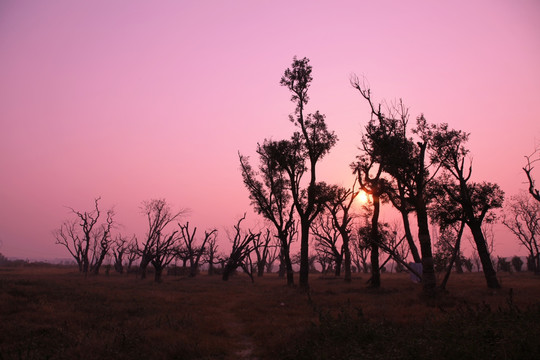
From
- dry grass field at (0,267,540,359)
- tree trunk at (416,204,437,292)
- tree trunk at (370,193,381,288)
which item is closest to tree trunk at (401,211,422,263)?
tree trunk at (370,193,381,288)

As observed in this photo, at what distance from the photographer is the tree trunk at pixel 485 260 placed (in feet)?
73.2

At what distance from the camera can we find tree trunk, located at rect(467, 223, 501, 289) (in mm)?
22312

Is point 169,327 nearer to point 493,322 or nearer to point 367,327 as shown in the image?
point 367,327

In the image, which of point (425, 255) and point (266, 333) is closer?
point (266, 333)

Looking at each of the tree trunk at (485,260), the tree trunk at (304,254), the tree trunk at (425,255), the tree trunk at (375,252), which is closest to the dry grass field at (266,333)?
the tree trunk at (425,255)

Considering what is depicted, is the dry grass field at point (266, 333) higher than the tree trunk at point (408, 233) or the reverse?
the reverse

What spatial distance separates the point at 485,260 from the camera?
23.0 meters

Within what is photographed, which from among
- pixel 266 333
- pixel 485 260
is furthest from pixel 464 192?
pixel 266 333

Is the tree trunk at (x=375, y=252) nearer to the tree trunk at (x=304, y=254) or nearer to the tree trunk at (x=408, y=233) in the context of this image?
the tree trunk at (x=408, y=233)

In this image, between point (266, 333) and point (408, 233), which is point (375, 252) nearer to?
point (408, 233)

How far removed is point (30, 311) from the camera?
13969mm

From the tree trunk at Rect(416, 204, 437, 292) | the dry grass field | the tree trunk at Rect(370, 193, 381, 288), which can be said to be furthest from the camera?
the tree trunk at Rect(370, 193, 381, 288)

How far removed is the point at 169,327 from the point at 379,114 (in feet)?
60.7

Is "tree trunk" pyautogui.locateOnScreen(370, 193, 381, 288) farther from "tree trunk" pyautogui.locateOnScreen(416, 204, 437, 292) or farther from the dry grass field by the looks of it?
the dry grass field
